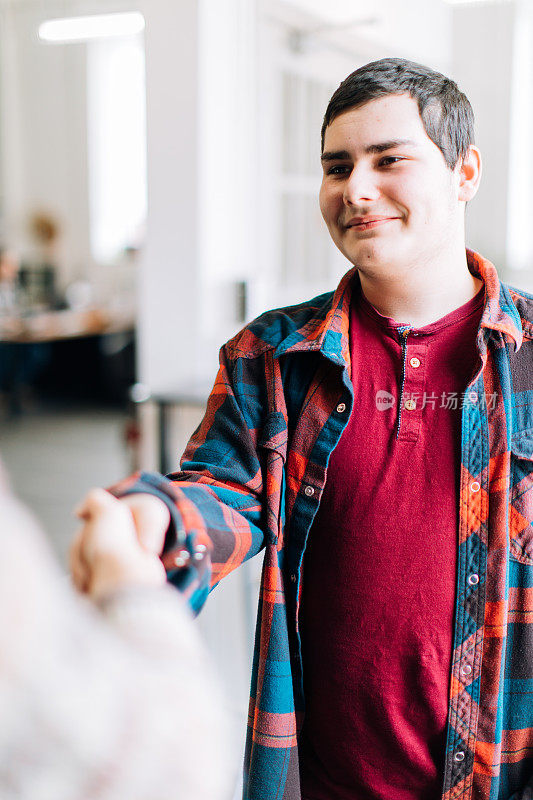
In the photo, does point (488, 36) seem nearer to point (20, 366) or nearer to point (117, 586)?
point (117, 586)

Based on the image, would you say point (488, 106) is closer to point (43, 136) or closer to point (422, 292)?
point (422, 292)

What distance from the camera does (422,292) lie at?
991 mm

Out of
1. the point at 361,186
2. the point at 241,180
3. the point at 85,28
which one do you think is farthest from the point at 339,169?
the point at 85,28

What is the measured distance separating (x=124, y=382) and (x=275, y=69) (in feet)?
14.2

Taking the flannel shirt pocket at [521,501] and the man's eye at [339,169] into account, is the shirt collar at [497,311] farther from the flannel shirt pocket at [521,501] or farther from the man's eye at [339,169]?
the man's eye at [339,169]

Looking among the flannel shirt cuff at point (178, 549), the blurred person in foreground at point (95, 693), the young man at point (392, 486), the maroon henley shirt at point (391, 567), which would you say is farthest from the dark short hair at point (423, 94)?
the blurred person in foreground at point (95, 693)

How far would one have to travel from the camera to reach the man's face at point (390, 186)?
0.90 metres

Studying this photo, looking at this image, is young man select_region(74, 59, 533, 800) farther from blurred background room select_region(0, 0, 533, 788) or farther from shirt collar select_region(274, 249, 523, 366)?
blurred background room select_region(0, 0, 533, 788)

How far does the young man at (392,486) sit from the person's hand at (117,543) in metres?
0.18

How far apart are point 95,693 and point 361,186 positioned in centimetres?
67

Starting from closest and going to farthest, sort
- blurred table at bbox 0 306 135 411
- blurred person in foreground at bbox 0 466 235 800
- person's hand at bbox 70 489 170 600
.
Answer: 1. blurred person in foreground at bbox 0 466 235 800
2. person's hand at bbox 70 489 170 600
3. blurred table at bbox 0 306 135 411

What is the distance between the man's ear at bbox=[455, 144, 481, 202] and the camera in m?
0.96

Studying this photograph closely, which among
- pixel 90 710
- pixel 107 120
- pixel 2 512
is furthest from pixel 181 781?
pixel 107 120

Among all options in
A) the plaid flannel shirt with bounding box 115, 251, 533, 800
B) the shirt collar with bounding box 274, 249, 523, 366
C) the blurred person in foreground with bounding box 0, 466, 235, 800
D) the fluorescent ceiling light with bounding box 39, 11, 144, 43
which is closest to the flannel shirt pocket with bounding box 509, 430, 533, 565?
the plaid flannel shirt with bounding box 115, 251, 533, 800
